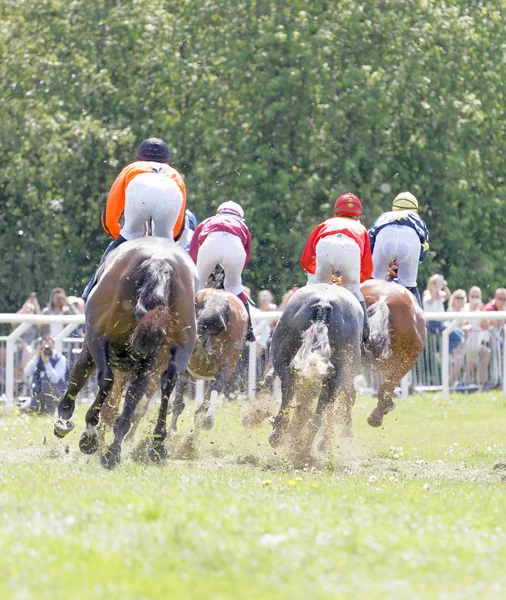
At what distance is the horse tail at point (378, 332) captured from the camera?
11.4m

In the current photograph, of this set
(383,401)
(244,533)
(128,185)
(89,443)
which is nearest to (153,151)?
(128,185)

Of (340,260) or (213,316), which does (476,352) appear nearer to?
(213,316)

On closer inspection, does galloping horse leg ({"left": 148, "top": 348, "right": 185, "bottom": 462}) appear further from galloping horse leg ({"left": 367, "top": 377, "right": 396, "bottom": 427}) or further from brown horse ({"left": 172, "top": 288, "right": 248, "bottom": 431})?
galloping horse leg ({"left": 367, "top": 377, "right": 396, "bottom": 427})

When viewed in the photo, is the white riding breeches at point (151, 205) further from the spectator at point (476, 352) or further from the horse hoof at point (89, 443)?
the spectator at point (476, 352)

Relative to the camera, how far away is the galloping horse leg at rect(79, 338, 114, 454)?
364 inches

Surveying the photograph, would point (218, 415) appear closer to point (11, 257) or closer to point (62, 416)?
point (62, 416)

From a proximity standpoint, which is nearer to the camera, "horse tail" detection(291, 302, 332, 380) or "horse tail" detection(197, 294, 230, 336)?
"horse tail" detection(291, 302, 332, 380)

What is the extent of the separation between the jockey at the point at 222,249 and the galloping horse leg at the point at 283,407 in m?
1.76

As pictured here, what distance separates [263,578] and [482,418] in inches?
436

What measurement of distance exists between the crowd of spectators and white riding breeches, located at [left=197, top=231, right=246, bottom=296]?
2.00ft

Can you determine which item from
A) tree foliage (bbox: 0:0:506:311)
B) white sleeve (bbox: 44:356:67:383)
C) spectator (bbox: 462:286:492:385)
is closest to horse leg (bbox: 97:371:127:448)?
white sleeve (bbox: 44:356:67:383)

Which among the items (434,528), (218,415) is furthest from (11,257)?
(434,528)

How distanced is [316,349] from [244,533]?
4.38 meters

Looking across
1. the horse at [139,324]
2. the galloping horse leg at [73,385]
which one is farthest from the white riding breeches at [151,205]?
the galloping horse leg at [73,385]
